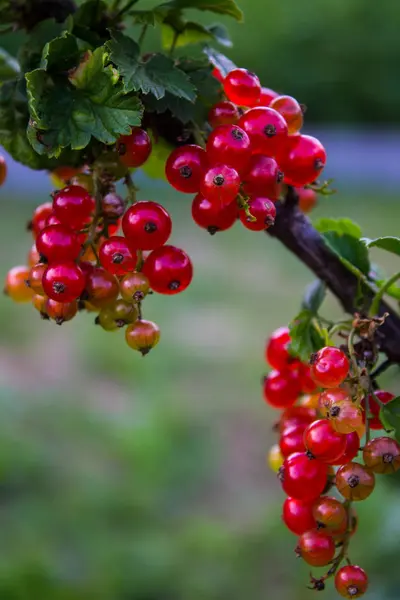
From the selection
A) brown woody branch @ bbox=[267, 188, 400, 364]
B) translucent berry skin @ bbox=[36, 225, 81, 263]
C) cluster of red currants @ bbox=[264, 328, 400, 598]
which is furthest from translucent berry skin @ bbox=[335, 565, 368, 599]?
translucent berry skin @ bbox=[36, 225, 81, 263]

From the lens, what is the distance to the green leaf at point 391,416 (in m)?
0.58

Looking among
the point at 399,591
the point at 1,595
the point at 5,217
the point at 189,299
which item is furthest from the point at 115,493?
the point at 5,217

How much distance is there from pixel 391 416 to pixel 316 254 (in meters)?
0.19

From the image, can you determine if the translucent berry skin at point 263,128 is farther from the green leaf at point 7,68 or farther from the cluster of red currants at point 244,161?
the green leaf at point 7,68

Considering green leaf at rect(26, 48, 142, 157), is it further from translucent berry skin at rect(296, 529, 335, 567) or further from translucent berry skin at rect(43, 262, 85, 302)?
translucent berry skin at rect(296, 529, 335, 567)

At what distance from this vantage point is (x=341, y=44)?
256 inches

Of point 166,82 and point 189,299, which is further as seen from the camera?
point 189,299

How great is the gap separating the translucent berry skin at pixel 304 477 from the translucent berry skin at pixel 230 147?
0.22m

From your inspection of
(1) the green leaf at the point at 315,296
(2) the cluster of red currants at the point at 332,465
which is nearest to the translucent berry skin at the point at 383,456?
(2) the cluster of red currants at the point at 332,465

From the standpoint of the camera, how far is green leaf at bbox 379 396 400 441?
58 centimetres

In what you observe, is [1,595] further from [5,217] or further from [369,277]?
[5,217]

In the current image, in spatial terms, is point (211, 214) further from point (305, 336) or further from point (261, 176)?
point (305, 336)

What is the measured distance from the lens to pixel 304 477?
0.60m

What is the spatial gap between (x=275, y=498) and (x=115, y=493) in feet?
1.63
